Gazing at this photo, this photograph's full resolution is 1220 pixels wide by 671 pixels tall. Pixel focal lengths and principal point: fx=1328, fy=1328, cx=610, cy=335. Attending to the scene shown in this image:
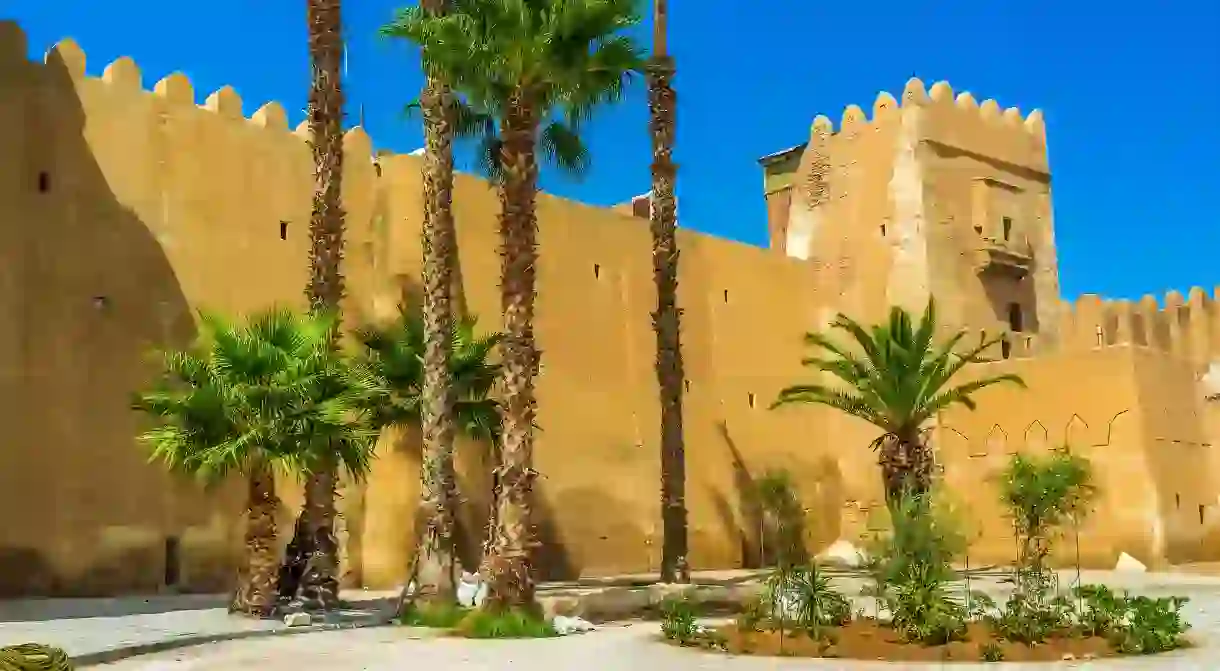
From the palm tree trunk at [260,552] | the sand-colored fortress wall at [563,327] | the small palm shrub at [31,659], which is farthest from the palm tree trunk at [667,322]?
the small palm shrub at [31,659]

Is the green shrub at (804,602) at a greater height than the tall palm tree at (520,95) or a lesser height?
lesser

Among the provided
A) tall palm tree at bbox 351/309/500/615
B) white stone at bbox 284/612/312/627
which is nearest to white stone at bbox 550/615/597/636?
white stone at bbox 284/612/312/627

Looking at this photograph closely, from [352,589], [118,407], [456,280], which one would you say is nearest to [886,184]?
[456,280]

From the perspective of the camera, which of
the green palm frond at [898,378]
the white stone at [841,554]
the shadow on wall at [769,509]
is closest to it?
the green palm frond at [898,378]

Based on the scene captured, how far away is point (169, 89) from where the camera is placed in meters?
18.9

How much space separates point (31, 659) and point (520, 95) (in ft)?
23.2

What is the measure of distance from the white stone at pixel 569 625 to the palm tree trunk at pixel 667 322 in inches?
214

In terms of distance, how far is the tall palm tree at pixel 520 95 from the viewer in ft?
39.6

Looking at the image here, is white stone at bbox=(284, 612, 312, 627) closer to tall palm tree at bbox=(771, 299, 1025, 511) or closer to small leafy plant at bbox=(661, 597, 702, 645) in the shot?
small leafy plant at bbox=(661, 597, 702, 645)

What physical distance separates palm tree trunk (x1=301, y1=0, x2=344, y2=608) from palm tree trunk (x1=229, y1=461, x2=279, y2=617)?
53cm

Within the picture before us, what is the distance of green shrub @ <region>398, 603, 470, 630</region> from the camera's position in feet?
41.9

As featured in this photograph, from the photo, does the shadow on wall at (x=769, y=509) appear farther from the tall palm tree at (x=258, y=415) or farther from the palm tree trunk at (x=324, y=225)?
the tall palm tree at (x=258, y=415)

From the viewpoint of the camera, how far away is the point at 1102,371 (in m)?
24.3

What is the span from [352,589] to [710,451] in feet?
27.2
